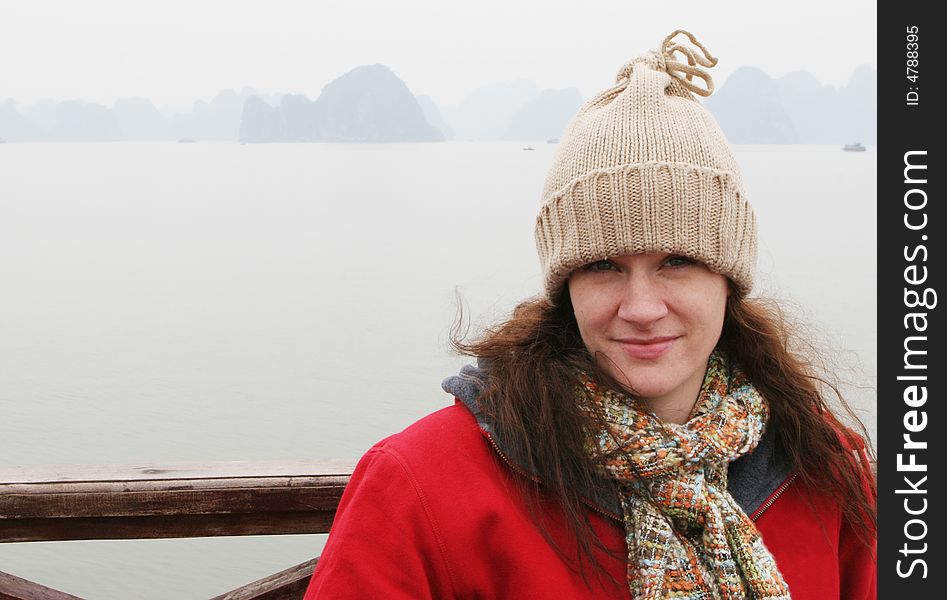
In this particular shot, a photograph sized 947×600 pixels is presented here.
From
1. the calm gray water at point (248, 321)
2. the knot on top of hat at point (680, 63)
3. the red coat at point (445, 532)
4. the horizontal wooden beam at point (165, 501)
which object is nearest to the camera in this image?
the red coat at point (445, 532)

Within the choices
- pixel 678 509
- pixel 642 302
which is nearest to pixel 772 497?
pixel 678 509

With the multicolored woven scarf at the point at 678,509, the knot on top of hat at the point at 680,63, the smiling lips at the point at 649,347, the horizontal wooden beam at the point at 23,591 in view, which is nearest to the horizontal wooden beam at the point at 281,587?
the horizontal wooden beam at the point at 23,591

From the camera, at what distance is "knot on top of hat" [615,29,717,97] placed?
5.48ft

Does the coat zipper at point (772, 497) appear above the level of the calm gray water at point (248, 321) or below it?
above

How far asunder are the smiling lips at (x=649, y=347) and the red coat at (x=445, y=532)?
252 mm

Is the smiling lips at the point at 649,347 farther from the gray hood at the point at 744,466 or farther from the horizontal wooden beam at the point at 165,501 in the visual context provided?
the horizontal wooden beam at the point at 165,501

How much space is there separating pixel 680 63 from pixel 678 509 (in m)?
0.73

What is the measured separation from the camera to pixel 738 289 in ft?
5.48

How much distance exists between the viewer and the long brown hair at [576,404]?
154 centimetres

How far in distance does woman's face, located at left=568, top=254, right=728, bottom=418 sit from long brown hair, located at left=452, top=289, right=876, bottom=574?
6 centimetres

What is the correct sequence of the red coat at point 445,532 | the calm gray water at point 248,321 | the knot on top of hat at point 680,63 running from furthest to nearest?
1. the calm gray water at point 248,321
2. the knot on top of hat at point 680,63
3. the red coat at point 445,532
